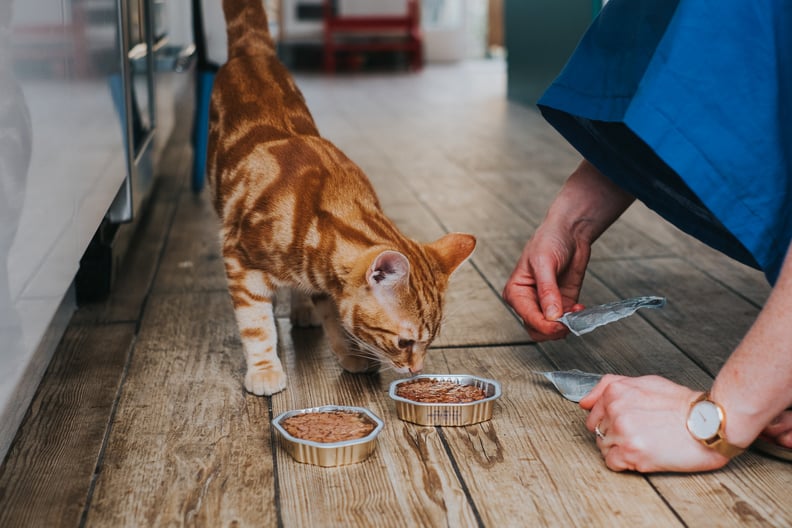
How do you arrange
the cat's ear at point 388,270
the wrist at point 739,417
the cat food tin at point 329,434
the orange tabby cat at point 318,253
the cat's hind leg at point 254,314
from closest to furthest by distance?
the wrist at point 739,417, the cat food tin at point 329,434, the cat's ear at point 388,270, the orange tabby cat at point 318,253, the cat's hind leg at point 254,314

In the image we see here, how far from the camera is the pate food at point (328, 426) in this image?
4.34 feet

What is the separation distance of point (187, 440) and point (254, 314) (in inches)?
12.2

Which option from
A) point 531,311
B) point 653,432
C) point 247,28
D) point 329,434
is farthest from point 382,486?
point 247,28

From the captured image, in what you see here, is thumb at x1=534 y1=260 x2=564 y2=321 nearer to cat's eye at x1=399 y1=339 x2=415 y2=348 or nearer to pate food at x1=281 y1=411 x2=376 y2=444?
cat's eye at x1=399 y1=339 x2=415 y2=348

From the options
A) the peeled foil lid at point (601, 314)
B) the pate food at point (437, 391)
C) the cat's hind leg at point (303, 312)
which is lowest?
the cat's hind leg at point (303, 312)

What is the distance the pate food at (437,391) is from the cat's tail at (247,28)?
0.98m

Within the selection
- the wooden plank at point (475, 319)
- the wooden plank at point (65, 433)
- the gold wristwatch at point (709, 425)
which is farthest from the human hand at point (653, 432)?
the wooden plank at point (65, 433)

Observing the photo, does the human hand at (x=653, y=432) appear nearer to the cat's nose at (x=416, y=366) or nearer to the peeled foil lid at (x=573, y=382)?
the peeled foil lid at (x=573, y=382)

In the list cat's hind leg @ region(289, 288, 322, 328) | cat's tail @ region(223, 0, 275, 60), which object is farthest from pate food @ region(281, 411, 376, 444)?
cat's tail @ region(223, 0, 275, 60)

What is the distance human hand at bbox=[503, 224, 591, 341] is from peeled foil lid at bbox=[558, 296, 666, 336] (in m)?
0.03

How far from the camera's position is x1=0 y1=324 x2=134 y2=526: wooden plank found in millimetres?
1215

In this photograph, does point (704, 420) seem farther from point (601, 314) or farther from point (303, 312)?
point (303, 312)

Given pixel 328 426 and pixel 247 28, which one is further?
pixel 247 28

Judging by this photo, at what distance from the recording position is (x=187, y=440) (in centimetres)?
141
